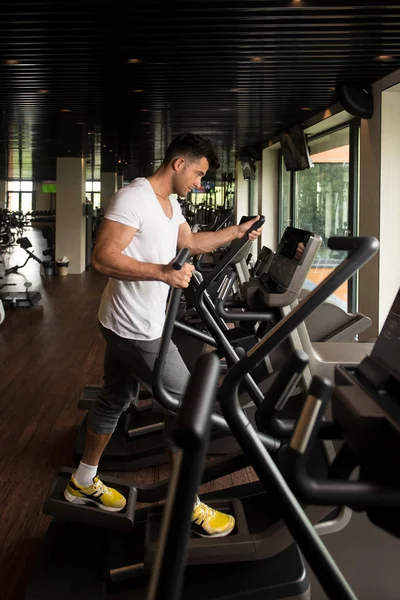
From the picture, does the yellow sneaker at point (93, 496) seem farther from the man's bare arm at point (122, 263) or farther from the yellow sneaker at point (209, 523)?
the man's bare arm at point (122, 263)

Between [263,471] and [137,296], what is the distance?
140 cm

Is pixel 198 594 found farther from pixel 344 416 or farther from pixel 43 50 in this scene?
pixel 43 50

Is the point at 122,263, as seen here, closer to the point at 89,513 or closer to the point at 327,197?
the point at 89,513

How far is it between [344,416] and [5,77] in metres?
5.58

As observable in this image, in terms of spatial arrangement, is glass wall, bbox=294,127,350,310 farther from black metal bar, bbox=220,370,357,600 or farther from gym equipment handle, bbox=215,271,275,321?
black metal bar, bbox=220,370,357,600

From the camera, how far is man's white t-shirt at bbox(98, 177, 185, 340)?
2.48 meters

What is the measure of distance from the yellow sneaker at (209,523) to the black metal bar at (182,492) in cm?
150

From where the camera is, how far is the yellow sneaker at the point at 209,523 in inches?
91.0

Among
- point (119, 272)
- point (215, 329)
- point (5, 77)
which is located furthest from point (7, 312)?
point (119, 272)

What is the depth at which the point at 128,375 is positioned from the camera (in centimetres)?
262

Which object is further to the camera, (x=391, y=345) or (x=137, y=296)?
(x=137, y=296)

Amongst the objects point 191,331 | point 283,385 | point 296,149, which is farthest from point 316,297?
point 296,149

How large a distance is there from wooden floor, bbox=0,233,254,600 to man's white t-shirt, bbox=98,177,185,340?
0.92 meters

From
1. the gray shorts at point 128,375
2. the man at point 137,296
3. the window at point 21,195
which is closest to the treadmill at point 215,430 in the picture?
the gray shorts at point 128,375
